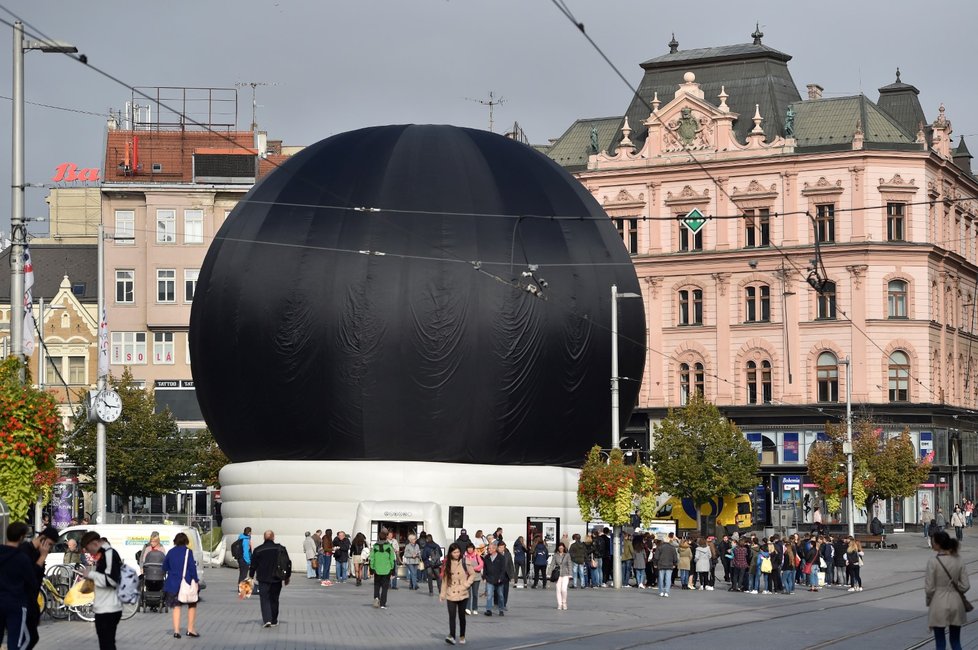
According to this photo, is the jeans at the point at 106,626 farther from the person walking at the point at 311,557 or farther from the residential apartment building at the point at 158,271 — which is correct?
the residential apartment building at the point at 158,271

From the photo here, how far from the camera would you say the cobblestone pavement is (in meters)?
26.3

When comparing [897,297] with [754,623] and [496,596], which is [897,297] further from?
[754,623]

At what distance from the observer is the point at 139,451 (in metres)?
74.7

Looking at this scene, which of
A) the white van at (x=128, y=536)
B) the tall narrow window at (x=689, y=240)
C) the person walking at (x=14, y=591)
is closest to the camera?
the person walking at (x=14, y=591)

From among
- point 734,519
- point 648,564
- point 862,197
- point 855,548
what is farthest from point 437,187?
point 862,197

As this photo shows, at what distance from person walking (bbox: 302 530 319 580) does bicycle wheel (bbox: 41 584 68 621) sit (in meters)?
18.0

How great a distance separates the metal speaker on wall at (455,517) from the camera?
164 feet

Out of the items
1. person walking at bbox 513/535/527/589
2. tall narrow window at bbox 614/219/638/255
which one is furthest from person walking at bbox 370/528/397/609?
tall narrow window at bbox 614/219/638/255

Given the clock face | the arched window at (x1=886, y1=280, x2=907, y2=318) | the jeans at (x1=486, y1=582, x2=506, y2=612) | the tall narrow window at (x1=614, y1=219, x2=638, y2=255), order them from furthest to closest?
the tall narrow window at (x1=614, y1=219, x2=638, y2=255)
the arched window at (x1=886, y1=280, x2=907, y2=318)
the clock face
the jeans at (x1=486, y1=582, x2=506, y2=612)

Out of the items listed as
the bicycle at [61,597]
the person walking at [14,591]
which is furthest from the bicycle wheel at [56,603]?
the person walking at [14,591]

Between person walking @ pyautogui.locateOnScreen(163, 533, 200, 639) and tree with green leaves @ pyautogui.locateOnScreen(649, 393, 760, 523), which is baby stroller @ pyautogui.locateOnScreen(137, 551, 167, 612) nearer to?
person walking @ pyautogui.locateOnScreen(163, 533, 200, 639)

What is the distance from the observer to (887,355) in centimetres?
8531

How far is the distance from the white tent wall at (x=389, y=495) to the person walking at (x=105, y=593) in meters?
28.3

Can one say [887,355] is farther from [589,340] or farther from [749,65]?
[589,340]
